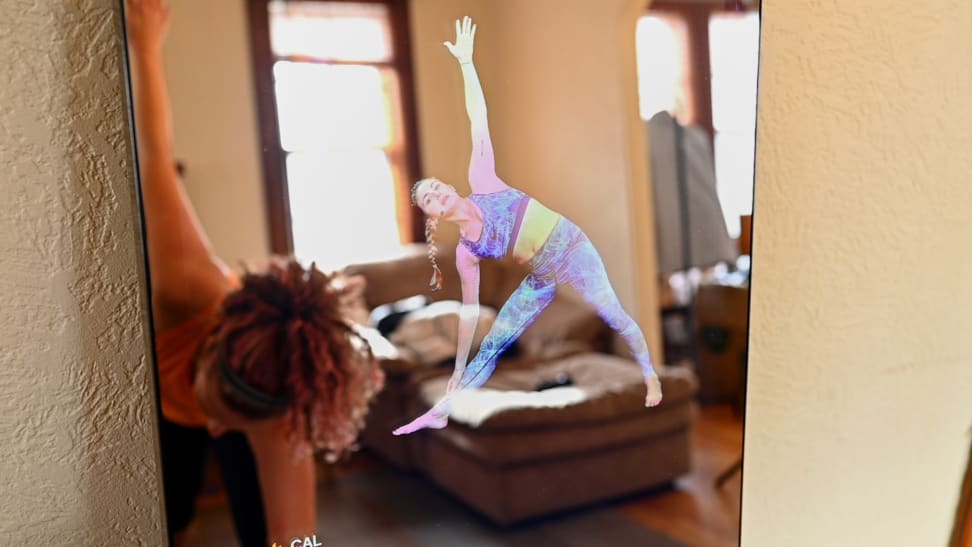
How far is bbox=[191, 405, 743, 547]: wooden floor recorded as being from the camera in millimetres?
853

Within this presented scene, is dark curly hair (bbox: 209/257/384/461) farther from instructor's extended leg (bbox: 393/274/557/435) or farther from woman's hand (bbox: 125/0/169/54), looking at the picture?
woman's hand (bbox: 125/0/169/54)

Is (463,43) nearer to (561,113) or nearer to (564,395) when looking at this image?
(561,113)

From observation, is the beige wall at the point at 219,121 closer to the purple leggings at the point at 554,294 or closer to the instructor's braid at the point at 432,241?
the instructor's braid at the point at 432,241

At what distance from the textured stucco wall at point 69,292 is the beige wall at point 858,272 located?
2.53ft

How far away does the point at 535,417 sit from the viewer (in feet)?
2.51

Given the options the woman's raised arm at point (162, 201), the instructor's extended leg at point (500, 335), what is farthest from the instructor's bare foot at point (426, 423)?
the woman's raised arm at point (162, 201)

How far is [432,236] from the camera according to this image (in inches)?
27.3

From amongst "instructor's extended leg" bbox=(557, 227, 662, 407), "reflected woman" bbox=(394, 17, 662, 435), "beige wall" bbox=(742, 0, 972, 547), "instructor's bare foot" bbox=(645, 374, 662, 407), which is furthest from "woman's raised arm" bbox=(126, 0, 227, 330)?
"beige wall" bbox=(742, 0, 972, 547)

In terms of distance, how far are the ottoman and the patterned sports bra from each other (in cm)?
14

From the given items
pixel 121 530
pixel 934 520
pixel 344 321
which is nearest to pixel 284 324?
pixel 344 321

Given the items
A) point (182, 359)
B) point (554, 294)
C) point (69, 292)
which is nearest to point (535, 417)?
point (554, 294)

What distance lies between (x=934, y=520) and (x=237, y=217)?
1.17 meters

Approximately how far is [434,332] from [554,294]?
0.48 feet

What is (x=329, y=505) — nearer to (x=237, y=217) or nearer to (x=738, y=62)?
(x=237, y=217)
